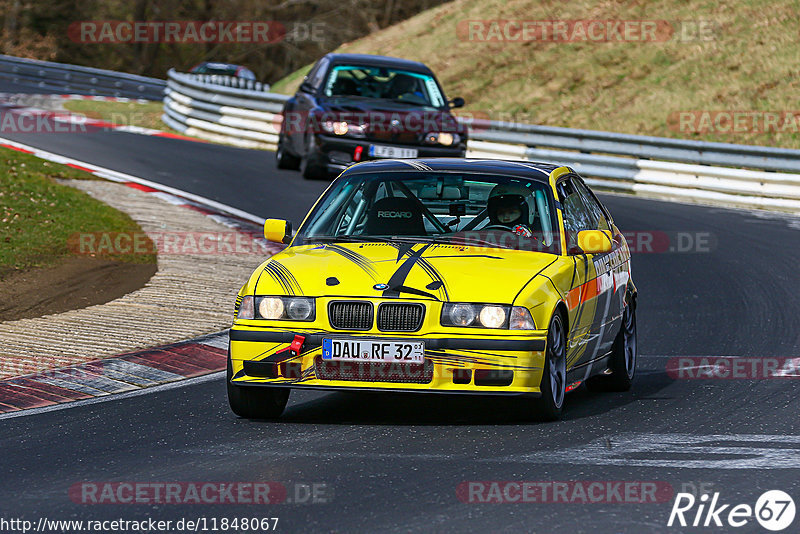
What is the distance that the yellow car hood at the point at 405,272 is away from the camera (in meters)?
7.50

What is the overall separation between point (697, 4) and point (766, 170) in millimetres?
12808

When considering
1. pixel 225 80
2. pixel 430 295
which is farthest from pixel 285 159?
pixel 430 295

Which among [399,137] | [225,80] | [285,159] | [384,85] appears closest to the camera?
[399,137]

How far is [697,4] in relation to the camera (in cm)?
3497

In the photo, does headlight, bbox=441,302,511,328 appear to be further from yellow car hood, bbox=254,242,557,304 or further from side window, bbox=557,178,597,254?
side window, bbox=557,178,597,254

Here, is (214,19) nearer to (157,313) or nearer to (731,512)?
(157,313)

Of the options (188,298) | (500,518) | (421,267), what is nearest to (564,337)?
(421,267)

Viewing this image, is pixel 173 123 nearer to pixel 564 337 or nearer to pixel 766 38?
pixel 766 38

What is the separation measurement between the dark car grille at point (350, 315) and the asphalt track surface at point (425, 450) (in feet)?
1.88

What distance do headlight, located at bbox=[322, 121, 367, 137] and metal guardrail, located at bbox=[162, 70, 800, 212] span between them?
4.78 meters

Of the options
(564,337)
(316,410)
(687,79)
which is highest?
(687,79)

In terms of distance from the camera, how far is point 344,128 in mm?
20578

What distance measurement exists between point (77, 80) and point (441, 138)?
2211 centimetres

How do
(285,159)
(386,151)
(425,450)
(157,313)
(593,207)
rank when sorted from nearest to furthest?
(425,450)
(593,207)
(157,313)
(386,151)
(285,159)
